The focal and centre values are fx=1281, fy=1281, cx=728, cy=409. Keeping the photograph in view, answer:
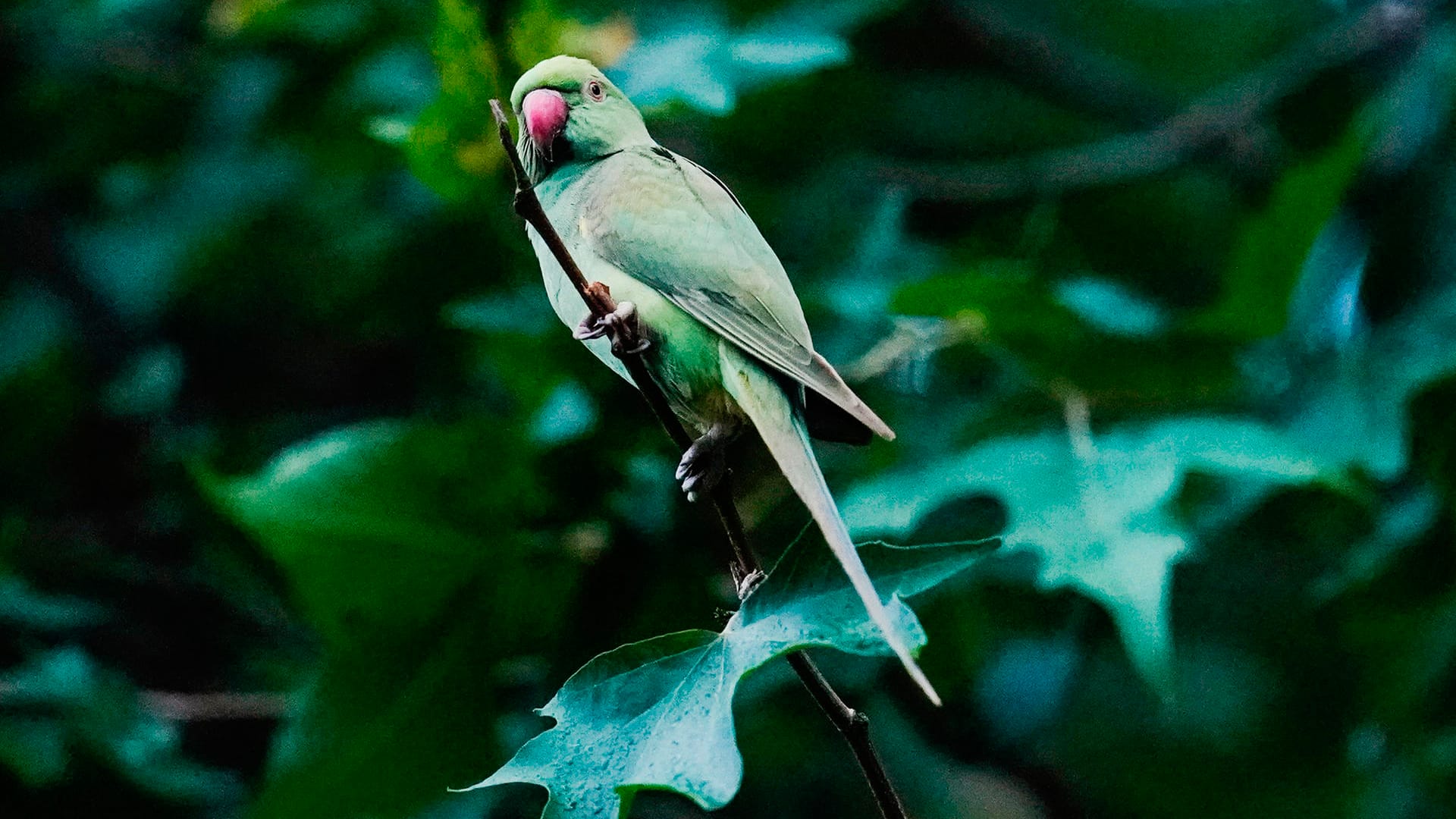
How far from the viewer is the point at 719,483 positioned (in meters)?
1.23

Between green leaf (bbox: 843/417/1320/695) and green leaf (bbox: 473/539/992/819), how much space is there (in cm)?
48

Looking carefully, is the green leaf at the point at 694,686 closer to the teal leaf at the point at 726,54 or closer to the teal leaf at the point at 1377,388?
the teal leaf at the point at 726,54

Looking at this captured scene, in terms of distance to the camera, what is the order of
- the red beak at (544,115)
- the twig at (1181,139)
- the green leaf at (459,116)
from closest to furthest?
the red beak at (544,115) < the green leaf at (459,116) < the twig at (1181,139)

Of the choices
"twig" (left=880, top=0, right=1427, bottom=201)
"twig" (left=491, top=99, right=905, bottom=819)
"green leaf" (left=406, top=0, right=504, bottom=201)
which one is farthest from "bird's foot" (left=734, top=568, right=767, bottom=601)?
"twig" (left=880, top=0, right=1427, bottom=201)

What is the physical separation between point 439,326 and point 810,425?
1328 millimetres

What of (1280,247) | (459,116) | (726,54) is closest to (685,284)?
(459,116)

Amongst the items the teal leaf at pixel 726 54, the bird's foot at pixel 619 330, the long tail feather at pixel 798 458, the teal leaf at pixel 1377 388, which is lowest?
the teal leaf at pixel 1377 388

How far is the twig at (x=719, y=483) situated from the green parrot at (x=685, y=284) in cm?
4

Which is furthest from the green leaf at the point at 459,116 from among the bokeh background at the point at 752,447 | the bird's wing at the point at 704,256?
the bird's wing at the point at 704,256

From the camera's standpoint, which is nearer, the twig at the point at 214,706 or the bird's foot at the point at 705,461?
the bird's foot at the point at 705,461

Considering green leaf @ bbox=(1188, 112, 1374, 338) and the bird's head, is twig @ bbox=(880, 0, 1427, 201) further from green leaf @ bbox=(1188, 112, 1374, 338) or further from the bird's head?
the bird's head

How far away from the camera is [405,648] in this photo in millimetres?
1844

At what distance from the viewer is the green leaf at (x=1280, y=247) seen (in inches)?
78.2

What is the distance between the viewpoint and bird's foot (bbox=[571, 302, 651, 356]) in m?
1.16
